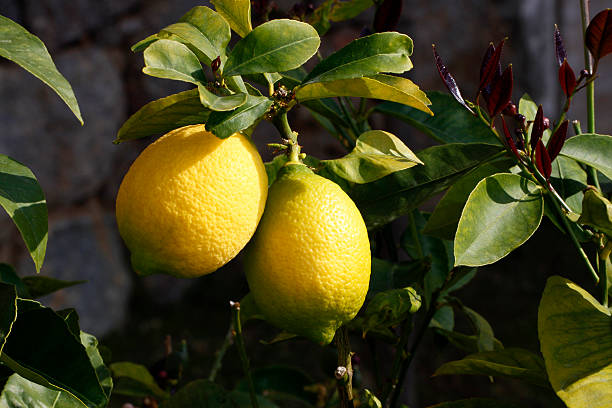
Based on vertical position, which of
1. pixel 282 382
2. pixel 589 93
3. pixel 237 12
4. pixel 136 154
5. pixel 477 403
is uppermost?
pixel 237 12

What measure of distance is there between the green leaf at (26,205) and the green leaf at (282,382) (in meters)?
0.38

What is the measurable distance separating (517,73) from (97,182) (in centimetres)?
163

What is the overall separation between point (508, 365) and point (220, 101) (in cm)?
29

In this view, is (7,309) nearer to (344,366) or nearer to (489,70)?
(344,366)

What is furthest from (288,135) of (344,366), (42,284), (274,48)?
(42,284)

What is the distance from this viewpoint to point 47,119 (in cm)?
208

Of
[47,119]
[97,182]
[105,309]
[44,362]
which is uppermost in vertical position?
[44,362]

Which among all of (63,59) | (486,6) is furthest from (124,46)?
(486,6)

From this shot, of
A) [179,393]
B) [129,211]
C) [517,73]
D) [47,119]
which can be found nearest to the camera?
[129,211]

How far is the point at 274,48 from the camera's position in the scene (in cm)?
41

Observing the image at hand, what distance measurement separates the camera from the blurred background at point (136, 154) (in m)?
2.03

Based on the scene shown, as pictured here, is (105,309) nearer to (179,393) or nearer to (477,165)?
(179,393)

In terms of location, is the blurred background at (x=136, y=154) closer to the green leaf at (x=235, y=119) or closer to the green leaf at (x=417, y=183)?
the green leaf at (x=417, y=183)

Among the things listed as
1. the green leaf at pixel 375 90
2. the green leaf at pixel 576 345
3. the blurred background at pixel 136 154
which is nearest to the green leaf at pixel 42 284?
the green leaf at pixel 375 90
